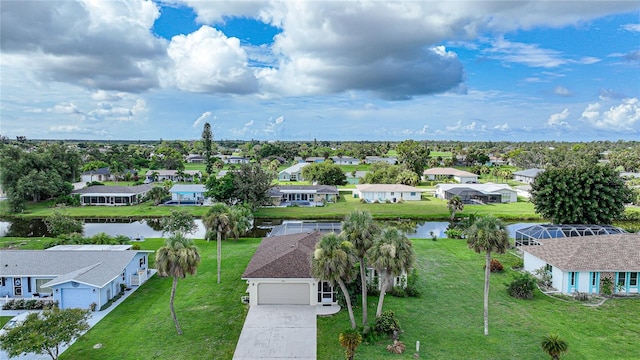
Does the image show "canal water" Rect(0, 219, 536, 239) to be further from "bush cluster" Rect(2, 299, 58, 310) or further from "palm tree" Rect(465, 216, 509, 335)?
"palm tree" Rect(465, 216, 509, 335)

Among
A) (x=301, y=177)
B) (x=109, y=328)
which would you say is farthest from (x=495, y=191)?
(x=109, y=328)

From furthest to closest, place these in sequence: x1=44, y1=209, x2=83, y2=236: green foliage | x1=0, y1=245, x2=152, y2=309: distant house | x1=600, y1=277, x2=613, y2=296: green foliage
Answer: x1=44, y1=209, x2=83, y2=236: green foliage, x1=600, y1=277, x2=613, y2=296: green foliage, x1=0, y1=245, x2=152, y2=309: distant house

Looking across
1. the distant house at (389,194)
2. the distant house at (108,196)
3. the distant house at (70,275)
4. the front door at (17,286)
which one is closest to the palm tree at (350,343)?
the distant house at (70,275)

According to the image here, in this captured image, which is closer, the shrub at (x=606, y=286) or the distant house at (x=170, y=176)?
the shrub at (x=606, y=286)

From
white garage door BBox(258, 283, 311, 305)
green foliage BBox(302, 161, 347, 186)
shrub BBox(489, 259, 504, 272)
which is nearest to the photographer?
white garage door BBox(258, 283, 311, 305)

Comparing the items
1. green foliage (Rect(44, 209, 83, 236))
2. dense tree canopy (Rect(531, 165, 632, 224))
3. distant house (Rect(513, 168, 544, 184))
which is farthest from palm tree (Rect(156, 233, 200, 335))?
distant house (Rect(513, 168, 544, 184))

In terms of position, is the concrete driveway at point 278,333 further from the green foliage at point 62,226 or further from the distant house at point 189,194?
Result: the distant house at point 189,194
